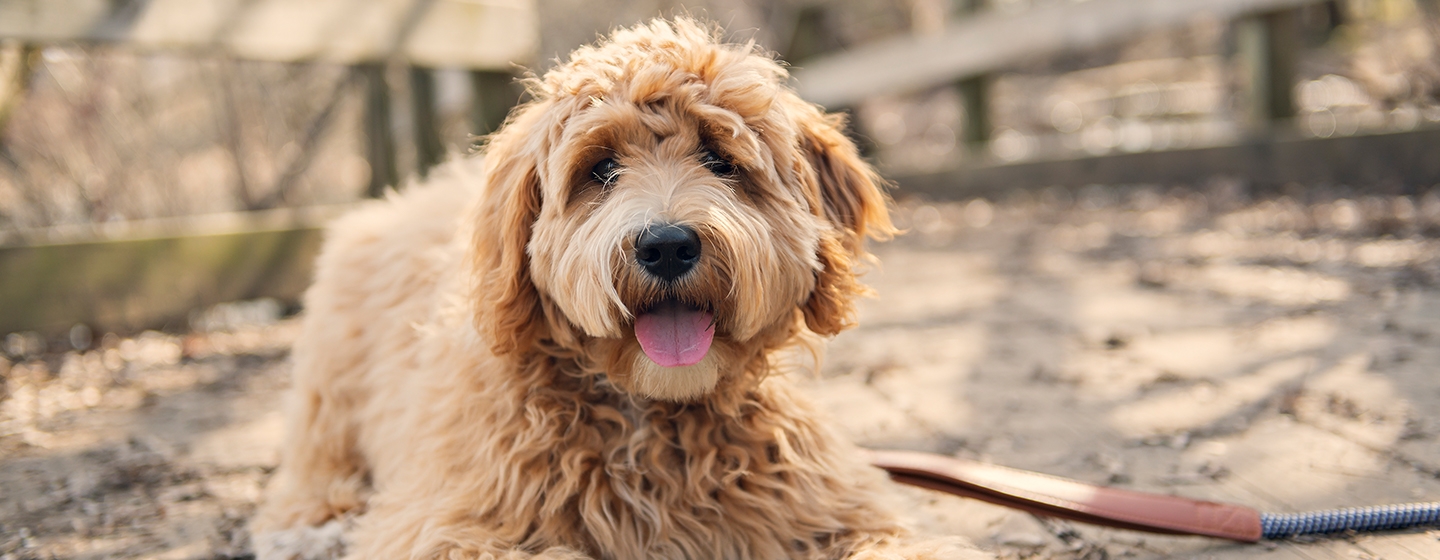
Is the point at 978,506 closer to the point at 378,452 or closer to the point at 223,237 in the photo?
the point at 378,452

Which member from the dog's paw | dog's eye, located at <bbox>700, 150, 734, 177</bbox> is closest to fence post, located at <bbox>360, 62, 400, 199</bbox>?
the dog's paw

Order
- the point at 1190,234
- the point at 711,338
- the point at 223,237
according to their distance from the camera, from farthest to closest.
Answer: the point at 1190,234
the point at 223,237
the point at 711,338

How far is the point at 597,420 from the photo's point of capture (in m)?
2.46

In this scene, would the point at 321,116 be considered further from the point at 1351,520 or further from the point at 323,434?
the point at 1351,520

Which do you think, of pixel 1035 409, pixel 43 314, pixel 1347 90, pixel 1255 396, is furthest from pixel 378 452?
pixel 1347 90

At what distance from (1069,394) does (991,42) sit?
602 centimetres

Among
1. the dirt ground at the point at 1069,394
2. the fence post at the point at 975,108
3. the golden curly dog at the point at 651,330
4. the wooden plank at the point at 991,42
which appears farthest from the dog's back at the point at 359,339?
the fence post at the point at 975,108

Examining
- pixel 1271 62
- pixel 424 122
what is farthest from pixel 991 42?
pixel 424 122

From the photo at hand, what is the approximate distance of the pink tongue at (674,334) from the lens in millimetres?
2203

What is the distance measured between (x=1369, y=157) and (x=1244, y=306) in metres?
2.96

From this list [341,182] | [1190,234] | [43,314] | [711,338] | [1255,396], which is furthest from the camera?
[341,182]

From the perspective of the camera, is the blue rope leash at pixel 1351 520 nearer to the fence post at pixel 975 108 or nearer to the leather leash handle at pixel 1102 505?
the leather leash handle at pixel 1102 505

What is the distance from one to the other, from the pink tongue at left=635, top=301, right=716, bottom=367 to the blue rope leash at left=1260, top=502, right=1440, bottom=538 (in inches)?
56.4

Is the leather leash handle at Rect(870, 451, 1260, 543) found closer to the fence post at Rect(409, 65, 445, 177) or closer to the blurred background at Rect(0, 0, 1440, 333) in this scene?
the blurred background at Rect(0, 0, 1440, 333)
